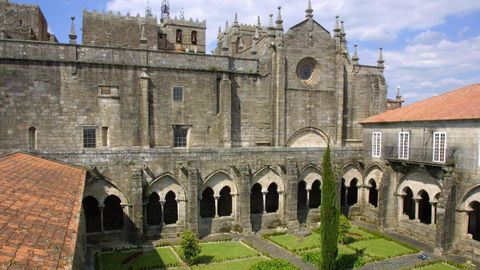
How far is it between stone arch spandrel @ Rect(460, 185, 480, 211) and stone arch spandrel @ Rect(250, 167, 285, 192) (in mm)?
10474

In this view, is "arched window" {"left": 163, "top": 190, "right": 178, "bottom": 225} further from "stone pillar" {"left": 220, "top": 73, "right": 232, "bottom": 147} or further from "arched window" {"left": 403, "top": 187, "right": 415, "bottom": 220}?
"arched window" {"left": 403, "top": 187, "right": 415, "bottom": 220}

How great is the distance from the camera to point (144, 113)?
26000 millimetres

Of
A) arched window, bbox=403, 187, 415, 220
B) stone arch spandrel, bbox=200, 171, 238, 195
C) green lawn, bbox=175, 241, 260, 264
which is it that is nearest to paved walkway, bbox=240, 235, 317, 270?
green lawn, bbox=175, 241, 260, 264

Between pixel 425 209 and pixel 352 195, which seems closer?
pixel 425 209

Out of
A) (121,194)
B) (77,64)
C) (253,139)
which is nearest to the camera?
(121,194)

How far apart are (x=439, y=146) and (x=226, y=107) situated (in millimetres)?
14588

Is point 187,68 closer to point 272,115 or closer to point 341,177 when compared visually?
point 272,115

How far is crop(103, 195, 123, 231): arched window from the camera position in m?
23.3

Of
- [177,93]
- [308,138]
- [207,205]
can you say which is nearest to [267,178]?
[207,205]

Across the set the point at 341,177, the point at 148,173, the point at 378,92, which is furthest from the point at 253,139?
the point at 378,92

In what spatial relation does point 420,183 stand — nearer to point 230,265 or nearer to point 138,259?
point 230,265

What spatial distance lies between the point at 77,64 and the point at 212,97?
9656 millimetres

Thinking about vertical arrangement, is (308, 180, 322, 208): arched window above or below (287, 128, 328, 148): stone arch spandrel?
below

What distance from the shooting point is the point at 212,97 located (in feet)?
92.9
